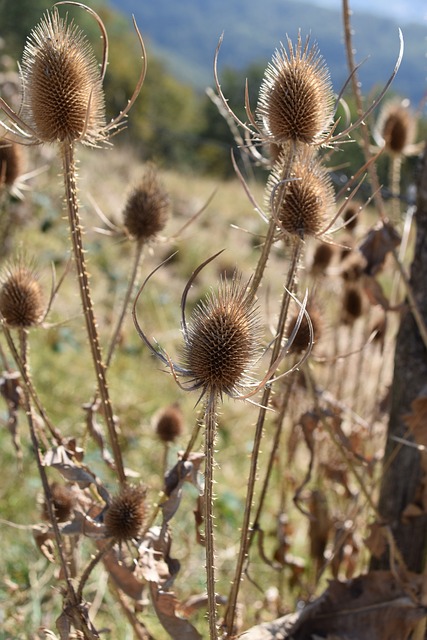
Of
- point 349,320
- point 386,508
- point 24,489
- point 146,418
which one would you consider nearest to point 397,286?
point 349,320

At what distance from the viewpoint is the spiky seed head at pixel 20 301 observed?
4.22 feet

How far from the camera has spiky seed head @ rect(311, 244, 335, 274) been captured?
2.15m

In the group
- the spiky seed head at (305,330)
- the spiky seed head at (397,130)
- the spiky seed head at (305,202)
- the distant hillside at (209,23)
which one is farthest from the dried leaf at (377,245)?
the distant hillside at (209,23)

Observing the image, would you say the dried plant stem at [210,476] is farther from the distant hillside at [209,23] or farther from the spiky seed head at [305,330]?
the distant hillside at [209,23]

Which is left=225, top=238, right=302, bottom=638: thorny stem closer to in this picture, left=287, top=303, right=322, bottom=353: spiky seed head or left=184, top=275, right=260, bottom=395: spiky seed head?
left=184, top=275, right=260, bottom=395: spiky seed head

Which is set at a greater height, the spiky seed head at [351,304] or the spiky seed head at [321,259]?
the spiky seed head at [321,259]

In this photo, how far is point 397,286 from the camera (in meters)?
1.88

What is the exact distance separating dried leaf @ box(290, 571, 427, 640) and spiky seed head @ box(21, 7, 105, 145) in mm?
1133

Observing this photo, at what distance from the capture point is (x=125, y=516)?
1203mm

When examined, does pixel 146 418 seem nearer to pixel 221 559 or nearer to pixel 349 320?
pixel 221 559

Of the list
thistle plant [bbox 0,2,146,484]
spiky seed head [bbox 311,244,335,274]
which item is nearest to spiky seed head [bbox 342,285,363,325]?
spiky seed head [bbox 311,244,335,274]

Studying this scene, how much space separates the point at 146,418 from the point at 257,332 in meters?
2.56

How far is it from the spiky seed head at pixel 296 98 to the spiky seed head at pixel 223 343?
11.0 inches

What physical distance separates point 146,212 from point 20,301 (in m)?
0.33
